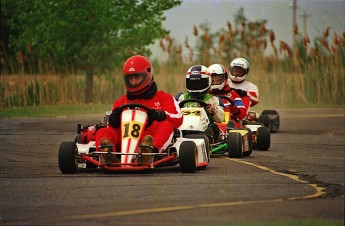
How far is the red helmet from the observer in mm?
14969

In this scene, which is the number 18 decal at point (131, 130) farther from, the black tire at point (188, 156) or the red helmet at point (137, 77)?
the red helmet at point (137, 77)

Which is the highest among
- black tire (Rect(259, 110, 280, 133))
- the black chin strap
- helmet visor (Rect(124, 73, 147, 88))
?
helmet visor (Rect(124, 73, 147, 88))

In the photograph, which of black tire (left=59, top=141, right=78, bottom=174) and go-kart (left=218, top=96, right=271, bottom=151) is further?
go-kart (left=218, top=96, right=271, bottom=151)

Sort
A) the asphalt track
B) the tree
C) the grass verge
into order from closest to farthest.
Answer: the asphalt track < the grass verge < the tree

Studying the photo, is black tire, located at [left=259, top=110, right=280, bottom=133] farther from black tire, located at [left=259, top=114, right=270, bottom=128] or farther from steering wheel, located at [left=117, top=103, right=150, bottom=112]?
steering wheel, located at [left=117, top=103, right=150, bottom=112]

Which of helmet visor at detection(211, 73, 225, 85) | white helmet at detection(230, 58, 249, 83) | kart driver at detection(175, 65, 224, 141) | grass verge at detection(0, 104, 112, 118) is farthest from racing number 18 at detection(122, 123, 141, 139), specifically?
grass verge at detection(0, 104, 112, 118)

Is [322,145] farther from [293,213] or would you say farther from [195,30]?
[195,30]

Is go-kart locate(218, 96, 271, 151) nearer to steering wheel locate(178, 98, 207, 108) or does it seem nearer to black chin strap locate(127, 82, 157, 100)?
steering wheel locate(178, 98, 207, 108)

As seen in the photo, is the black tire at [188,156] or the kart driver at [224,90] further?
the kart driver at [224,90]

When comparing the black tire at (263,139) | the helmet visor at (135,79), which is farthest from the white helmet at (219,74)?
the helmet visor at (135,79)

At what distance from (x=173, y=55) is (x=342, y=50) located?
5.44 metres

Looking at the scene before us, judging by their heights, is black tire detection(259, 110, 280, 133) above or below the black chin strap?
below

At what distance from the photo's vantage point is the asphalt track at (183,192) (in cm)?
998

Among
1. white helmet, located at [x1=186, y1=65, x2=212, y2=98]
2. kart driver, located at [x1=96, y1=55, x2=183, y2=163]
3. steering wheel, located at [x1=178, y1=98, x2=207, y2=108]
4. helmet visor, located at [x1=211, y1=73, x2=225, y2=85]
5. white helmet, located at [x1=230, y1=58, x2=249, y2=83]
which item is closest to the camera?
kart driver, located at [x1=96, y1=55, x2=183, y2=163]
